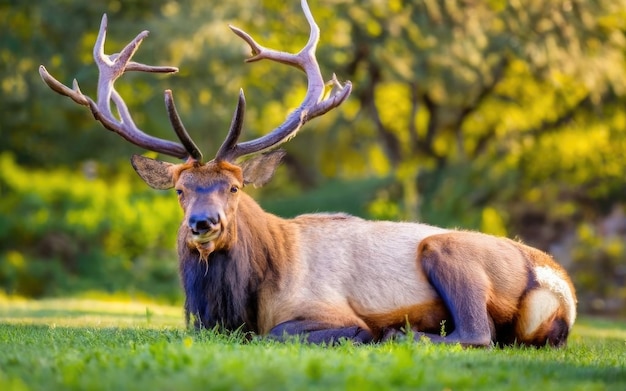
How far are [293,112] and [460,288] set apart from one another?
2.17 m

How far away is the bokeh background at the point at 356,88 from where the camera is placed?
2128cm

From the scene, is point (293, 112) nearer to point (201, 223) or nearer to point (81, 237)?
point (201, 223)

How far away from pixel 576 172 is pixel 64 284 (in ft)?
35.8

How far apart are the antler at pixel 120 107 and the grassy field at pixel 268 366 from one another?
1.58 m

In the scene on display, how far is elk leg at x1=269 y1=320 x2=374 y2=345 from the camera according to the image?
841cm

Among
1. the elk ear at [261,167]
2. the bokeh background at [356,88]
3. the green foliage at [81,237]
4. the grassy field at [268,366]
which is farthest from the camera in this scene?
the green foliage at [81,237]

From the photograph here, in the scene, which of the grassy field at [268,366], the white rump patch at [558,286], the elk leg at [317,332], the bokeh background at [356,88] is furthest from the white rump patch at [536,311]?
the bokeh background at [356,88]

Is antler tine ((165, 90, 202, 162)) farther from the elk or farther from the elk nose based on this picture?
the elk nose

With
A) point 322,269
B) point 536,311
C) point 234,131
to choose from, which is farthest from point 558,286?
point 234,131

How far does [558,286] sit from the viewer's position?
9.38m

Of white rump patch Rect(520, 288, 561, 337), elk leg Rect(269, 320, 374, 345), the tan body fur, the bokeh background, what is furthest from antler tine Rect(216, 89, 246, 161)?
the bokeh background

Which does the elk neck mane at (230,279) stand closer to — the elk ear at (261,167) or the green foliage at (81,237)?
the elk ear at (261,167)

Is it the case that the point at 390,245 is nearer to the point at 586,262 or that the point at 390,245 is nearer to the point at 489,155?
the point at 586,262

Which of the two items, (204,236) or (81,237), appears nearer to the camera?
(204,236)
